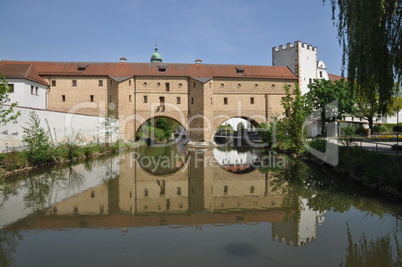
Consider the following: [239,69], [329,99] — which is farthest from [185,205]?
[329,99]

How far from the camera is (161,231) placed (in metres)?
6.75

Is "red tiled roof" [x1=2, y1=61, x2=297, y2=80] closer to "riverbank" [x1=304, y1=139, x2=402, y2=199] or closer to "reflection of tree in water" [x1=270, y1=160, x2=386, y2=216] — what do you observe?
"riverbank" [x1=304, y1=139, x2=402, y2=199]

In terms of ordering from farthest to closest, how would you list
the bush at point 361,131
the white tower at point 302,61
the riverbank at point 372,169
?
1. the bush at point 361,131
2. the white tower at point 302,61
3. the riverbank at point 372,169

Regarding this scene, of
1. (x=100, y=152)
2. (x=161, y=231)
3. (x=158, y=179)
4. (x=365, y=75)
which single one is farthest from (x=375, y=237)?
(x=100, y=152)

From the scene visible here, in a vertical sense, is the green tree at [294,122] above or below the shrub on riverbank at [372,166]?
above

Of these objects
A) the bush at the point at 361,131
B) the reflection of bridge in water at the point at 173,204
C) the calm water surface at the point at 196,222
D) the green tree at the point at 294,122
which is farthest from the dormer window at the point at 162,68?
the bush at the point at 361,131

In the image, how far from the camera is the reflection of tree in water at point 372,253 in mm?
5219

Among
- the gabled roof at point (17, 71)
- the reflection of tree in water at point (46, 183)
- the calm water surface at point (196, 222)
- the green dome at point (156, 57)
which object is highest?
the green dome at point (156, 57)

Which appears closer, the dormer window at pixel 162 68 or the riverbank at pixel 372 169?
the riverbank at pixel 372 169

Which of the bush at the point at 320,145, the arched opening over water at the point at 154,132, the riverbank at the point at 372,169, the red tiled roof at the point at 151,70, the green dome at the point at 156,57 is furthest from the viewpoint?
the green dome at the point at 156,57

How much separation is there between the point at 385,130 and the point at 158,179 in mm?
36858

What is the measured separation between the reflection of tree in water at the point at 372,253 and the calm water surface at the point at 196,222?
0.06 ft

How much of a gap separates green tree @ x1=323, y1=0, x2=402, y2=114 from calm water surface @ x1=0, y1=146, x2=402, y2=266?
404cm

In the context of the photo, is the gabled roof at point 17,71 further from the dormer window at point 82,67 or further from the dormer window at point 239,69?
the dormer window at point 239,69
